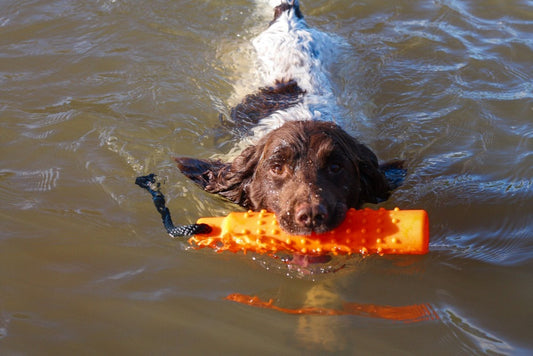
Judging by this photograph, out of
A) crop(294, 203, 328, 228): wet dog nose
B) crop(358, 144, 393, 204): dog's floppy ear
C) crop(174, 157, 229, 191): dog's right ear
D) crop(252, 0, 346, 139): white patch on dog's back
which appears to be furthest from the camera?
crop(252, 0, 346, 139): white patch on dog's back

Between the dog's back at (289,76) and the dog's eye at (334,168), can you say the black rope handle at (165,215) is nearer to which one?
the dog's eye at (334,168)

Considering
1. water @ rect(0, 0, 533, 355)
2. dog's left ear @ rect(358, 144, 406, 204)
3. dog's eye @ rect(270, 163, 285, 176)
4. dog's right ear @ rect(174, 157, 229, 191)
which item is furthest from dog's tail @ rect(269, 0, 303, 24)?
dog's eye @ rect(270, 163, 285, 176)

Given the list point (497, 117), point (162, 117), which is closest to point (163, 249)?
point (162, 117)

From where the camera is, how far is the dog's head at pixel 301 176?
327 centimetres

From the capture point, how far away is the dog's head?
3.27 meters

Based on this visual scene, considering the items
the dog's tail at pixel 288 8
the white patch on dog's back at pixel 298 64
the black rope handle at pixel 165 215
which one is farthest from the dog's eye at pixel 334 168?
the dog's tail at pixel 288 8

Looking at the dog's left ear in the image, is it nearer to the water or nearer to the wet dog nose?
the water

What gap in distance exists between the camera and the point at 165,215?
367cm

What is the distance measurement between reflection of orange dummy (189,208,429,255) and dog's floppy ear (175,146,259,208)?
2.57ft

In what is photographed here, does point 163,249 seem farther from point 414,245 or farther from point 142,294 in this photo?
point 414,245

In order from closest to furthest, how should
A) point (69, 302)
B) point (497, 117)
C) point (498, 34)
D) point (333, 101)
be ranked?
1. point (69, 302)
2. point (333, 101)
3. point (497, 117)
4. point (498, 34)

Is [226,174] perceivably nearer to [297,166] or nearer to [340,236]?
[297,166]

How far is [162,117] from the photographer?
540cm

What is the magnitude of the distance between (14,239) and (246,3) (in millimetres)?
4899
